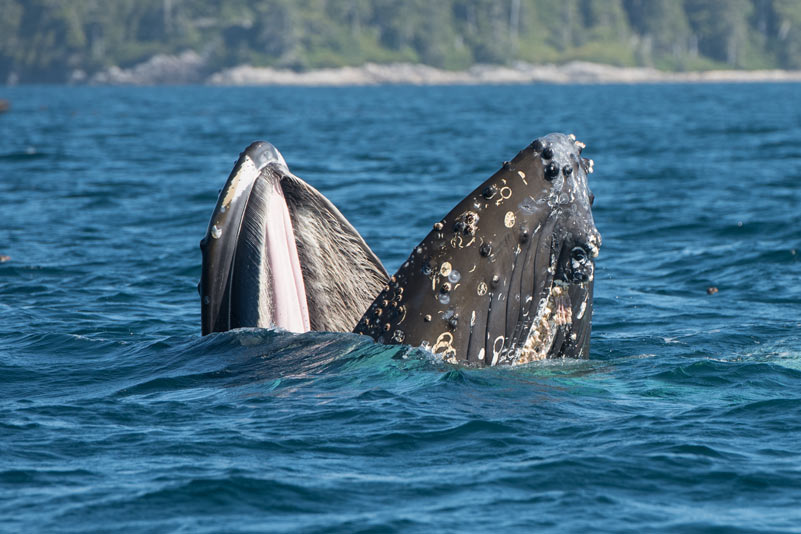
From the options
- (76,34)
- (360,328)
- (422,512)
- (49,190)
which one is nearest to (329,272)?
(360,328)

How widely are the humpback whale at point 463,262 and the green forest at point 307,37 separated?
584ft

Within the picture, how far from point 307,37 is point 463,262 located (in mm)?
188394

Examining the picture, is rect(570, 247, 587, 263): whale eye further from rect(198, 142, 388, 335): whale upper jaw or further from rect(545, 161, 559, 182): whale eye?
rect(198, 142, 388, 335): whale upper jaw

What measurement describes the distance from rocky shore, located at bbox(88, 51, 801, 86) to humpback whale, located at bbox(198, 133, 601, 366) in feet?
576

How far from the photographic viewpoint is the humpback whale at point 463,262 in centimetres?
741

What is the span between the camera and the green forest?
616 feet

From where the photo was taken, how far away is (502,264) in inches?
293

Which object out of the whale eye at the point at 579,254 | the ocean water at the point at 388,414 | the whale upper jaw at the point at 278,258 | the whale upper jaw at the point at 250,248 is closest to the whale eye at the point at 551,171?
the whale eye at the point at 579,254

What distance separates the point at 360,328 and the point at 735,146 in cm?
3028

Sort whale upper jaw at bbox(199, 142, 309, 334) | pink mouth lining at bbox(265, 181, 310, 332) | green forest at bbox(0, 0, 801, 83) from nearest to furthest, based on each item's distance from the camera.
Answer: whale upper jaw at bbox(199, 142, 309, 334), pink mouth lining at bbox(265, 181, 310, 332), green forest at bbox(0, 0, 801, 83)

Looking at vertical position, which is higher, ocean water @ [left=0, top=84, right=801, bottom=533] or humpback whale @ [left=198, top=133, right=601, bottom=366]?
humpback whale @ [left=198, top=133, right=601, bottom=366]

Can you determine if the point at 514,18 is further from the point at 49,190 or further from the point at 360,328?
the point at 360,328

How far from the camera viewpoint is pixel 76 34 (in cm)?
18850

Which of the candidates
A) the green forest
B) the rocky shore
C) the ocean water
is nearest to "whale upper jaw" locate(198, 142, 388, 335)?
the ocean water
